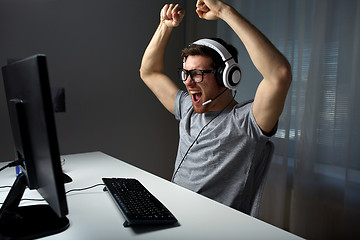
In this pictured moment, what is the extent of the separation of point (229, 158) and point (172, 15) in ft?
2.89

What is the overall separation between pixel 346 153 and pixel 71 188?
146 cm

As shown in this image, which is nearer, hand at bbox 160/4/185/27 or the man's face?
the man's face

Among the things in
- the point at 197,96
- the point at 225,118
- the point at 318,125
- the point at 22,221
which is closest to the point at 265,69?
the point at 225,118

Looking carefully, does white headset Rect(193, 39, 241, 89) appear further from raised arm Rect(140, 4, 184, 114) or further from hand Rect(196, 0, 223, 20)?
raised arm Rect(140, 4, 184, 114)

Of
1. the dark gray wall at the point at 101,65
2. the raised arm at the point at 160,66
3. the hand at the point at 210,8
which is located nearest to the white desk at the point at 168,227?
the raised arm at the point at 160,66

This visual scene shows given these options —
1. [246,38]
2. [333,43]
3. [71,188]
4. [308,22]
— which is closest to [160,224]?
[71,188]

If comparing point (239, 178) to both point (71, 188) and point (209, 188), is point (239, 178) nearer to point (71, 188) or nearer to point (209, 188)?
point (209, 188)

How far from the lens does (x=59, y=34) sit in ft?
7.95

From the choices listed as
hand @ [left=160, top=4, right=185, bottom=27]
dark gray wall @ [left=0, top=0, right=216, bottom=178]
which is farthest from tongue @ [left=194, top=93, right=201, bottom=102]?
dark gray wall @ [left=0, top=0, right=216, bottom=178]

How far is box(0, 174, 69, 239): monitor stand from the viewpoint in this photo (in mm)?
811

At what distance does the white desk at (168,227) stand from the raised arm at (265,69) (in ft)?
1.48

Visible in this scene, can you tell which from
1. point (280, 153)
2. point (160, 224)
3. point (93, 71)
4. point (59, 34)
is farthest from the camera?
point (93, 71)

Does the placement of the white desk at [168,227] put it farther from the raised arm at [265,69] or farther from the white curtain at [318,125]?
the white curtain at [318,125]

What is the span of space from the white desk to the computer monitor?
8 cm
